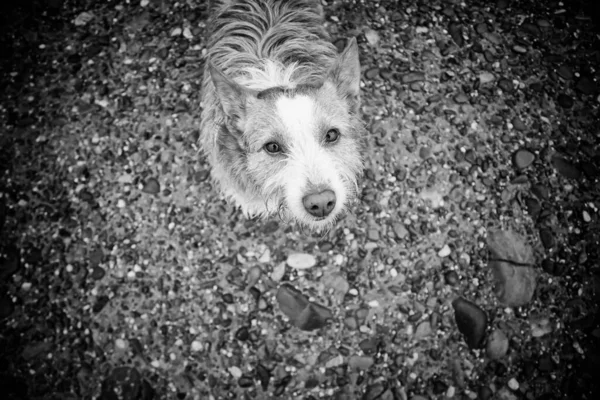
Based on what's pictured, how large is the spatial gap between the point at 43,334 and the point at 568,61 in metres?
5.54

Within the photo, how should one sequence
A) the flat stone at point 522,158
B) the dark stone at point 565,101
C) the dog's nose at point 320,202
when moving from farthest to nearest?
the dark stone at point 565,101, the flat stone at point 522,158, the dog's nose at point 320,202

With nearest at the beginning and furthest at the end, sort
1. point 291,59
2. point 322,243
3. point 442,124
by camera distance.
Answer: point 291,59
point 322,243
point 442,124

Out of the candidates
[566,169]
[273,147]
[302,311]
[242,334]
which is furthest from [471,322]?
[273,147]

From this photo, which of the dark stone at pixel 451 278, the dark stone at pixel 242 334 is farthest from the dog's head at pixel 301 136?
the dark stone at pixel 451 278

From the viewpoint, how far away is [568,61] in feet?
14.0

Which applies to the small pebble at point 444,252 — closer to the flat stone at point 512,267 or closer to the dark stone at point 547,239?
the flat stone at point 512,267

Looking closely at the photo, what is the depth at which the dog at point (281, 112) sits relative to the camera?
2.82 metres

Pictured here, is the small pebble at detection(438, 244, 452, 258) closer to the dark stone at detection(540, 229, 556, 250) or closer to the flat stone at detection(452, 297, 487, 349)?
the flat stone at detection(452, 297, 487, 349)

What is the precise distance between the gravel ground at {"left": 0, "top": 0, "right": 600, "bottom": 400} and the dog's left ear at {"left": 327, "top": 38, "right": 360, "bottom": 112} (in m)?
0.98

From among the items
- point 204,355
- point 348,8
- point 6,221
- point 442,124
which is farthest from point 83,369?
point 348,8

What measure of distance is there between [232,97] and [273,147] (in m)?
0.44

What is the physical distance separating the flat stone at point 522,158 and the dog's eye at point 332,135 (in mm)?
2005

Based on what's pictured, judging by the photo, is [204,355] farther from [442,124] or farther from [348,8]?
[348,8]

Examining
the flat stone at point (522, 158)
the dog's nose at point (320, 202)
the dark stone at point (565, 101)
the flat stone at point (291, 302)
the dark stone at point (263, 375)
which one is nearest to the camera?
the dog's nose at point (320, 202)
